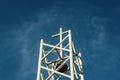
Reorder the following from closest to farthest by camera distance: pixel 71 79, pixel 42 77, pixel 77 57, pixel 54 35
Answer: pixel 71 79, pixel 42 77, pixel 77 57, pixel 54 35

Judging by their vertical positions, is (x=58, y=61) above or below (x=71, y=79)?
above

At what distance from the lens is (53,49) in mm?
15758

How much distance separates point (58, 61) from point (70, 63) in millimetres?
1855

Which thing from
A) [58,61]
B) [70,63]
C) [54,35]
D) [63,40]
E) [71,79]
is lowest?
[71,79]

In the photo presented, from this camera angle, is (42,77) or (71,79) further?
(42,77)

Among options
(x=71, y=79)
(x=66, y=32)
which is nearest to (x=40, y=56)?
(x=66, y=32)

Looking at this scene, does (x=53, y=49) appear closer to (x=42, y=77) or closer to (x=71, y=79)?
(x=42, y=77)

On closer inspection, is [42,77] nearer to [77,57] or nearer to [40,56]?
[40,56]

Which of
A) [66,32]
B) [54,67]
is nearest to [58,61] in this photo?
[54,67]

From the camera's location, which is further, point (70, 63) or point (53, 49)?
point (53, 49)

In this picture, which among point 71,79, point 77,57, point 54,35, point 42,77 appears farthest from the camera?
point 54,35

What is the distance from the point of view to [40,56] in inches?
622

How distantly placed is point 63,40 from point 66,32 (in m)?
0.70

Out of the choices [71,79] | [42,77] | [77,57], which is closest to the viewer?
[71,79]
